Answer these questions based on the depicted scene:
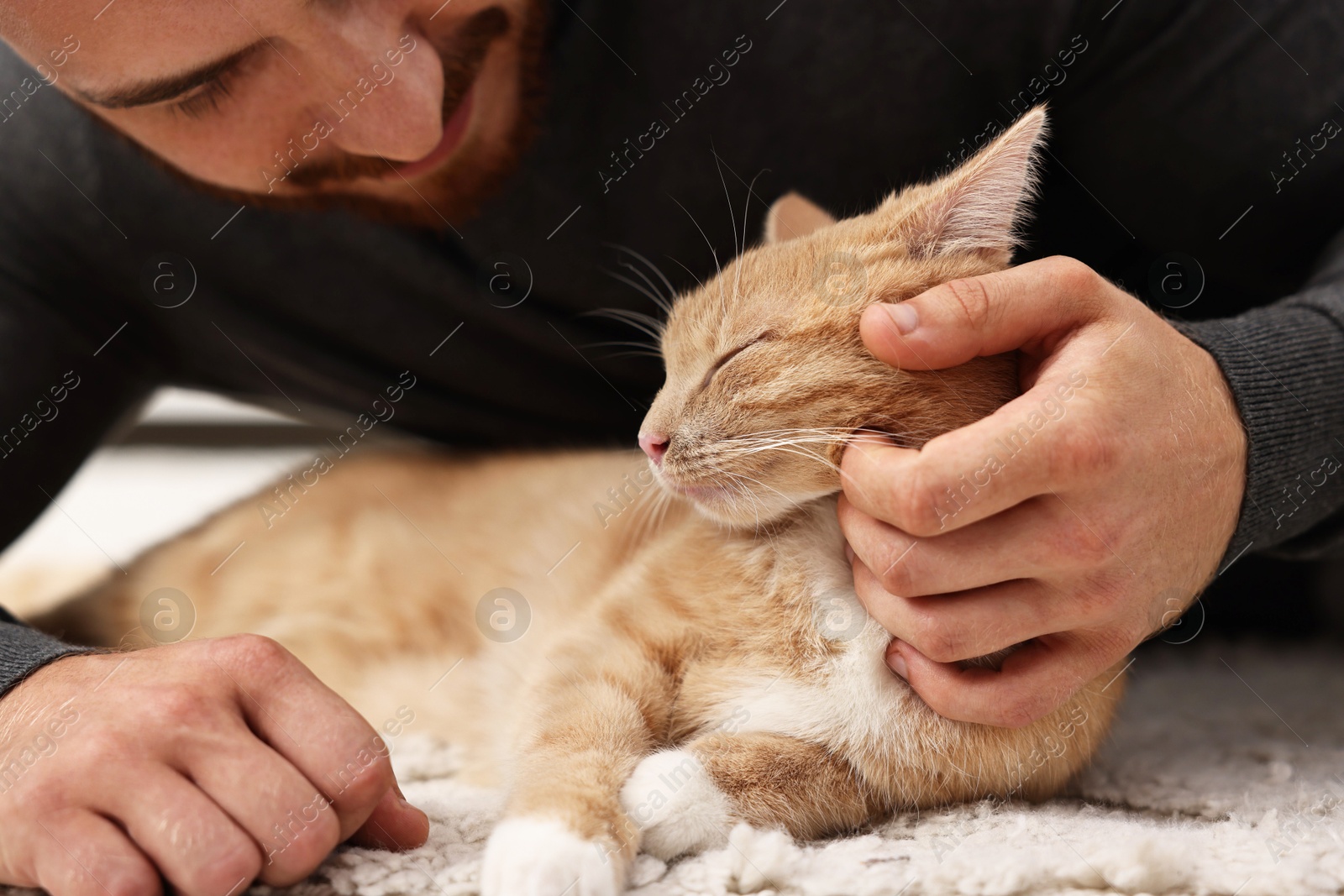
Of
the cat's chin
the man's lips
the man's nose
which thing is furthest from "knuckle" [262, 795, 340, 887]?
the man's lips

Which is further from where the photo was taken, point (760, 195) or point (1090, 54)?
point (760, 195)

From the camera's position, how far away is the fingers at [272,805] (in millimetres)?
949

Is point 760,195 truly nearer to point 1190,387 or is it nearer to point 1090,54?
point 1090,54

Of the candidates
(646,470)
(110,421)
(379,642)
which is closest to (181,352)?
(110,421)

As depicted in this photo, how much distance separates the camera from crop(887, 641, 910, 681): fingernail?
116cm

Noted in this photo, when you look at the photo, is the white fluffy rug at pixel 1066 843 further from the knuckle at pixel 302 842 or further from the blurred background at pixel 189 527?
the blurred background at pixel 189 527

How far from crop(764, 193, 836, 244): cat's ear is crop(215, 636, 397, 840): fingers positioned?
96 cm

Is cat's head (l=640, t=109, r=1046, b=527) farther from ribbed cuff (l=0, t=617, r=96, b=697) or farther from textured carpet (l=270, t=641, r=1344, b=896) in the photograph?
ribbed cuff (l=0, t=617, r=96, b=697)

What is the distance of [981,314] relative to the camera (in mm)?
1008

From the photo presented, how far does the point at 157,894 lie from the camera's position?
924 mm

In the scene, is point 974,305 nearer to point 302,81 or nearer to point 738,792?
point 738,792

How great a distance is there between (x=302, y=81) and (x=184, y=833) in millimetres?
1018

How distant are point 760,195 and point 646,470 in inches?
27.9

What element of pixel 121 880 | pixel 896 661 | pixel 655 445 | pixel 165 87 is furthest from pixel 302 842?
pixel 165 87
